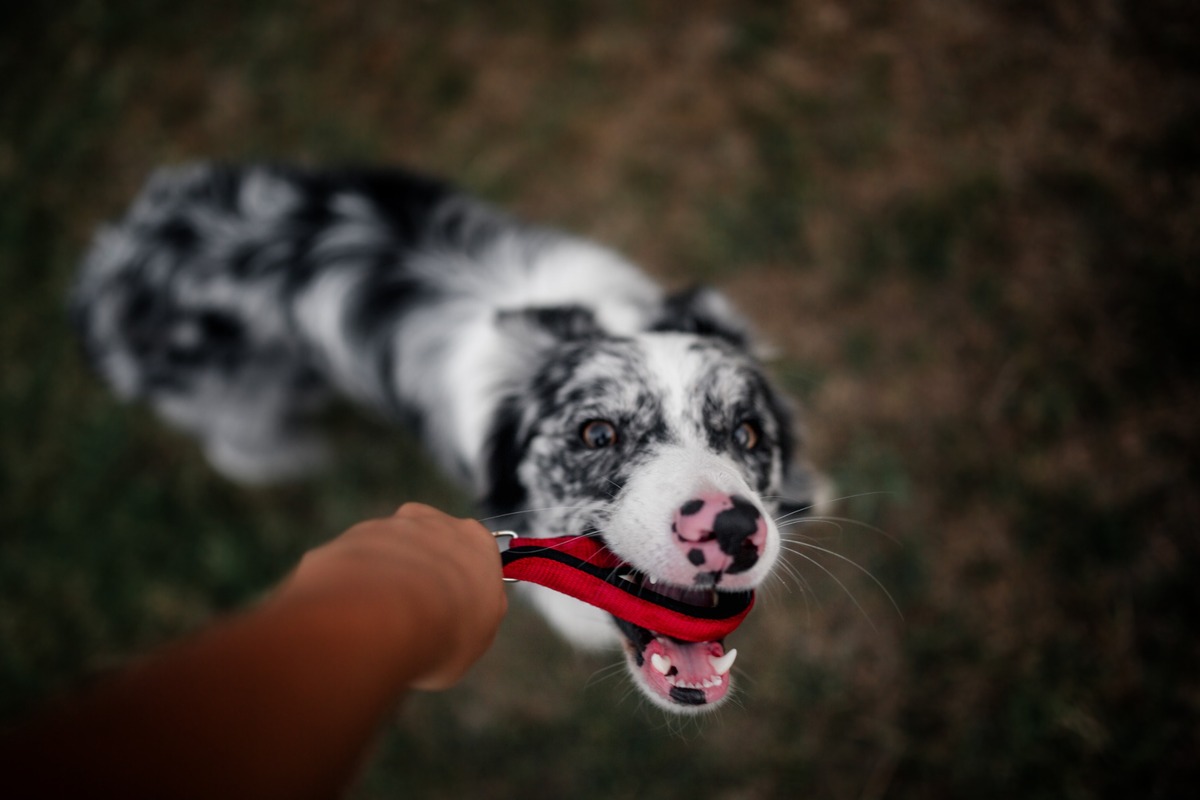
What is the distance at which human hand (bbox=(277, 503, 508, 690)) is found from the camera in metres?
0.84

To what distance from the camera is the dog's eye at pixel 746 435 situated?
71.5 inches

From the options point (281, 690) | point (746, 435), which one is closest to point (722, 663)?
point (746, 435)

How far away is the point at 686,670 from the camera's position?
1533 mm

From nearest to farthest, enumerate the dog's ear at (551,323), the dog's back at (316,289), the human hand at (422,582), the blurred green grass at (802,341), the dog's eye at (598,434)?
the human hand at (422,582) → the dog's eye at (598,434) → the dog's ear at (551,323) → the dog's back at (316,289) → the blurred green grass at (802,341)

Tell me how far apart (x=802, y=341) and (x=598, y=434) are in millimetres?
2002

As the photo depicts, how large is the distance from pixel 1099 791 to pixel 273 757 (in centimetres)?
329

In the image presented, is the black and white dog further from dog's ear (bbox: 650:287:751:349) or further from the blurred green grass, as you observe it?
the blurred green grass

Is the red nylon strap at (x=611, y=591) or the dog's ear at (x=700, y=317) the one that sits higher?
the dog's ear at (x=700, y=317)

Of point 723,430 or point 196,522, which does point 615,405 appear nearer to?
point 723,430

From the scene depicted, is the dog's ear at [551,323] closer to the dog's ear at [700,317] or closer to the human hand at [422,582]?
the dog's ear at [700,317]

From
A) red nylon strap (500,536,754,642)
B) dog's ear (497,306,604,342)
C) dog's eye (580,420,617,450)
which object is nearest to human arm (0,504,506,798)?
red nylon strap (500,536,754,642)

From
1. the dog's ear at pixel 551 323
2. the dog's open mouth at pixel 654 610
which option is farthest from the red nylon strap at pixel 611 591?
the dog's ear at pixel 551 323

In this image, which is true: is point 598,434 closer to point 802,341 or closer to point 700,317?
point 700,317

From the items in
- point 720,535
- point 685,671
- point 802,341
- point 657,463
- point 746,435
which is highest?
point 802,341
